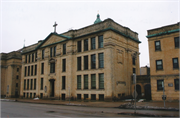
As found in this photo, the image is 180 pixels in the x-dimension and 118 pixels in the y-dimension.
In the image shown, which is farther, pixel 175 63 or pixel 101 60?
pixel 101 60

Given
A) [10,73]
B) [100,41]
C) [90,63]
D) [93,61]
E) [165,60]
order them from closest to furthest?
[165,60] → [100,41] → [93,61] → [90,63] → [10,73]

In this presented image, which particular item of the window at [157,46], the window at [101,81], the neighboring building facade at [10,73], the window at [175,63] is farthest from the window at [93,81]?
the neighboring building facade at [10,73]

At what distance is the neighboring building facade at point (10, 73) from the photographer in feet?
175

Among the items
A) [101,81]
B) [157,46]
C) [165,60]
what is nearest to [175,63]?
[165,60]

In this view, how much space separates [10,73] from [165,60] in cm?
4550

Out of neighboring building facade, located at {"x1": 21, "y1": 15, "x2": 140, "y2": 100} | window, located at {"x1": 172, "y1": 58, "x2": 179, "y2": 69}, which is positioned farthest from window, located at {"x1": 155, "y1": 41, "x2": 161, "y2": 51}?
neighboring building facade, located at {"x1": 21, "y1": 15, "x2": 140, "y2": 100}

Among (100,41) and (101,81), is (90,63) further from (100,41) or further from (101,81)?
(100,41)

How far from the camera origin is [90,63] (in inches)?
1235

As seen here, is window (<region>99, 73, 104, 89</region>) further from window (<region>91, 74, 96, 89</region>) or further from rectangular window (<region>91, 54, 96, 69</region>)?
rectangular window (<region>91, 54, 96, 69</region>)

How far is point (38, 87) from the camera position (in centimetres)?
4116

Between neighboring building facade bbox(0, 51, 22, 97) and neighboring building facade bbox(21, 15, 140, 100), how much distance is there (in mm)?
15762

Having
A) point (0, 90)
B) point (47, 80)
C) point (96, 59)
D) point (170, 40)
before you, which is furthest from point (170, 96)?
point (0, 90)

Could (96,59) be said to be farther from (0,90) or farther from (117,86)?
(0,90)

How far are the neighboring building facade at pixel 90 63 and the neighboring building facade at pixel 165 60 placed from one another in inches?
246
